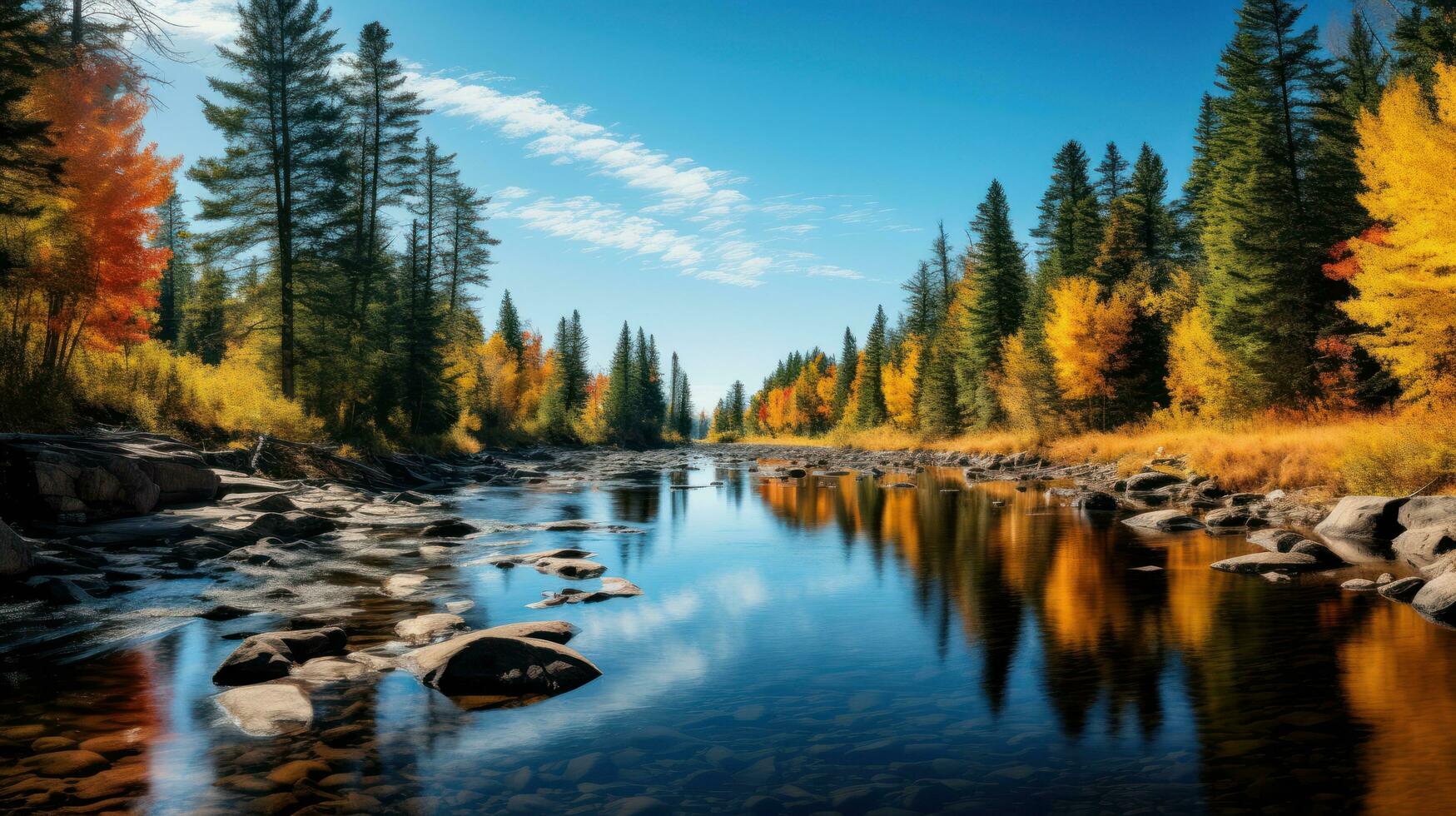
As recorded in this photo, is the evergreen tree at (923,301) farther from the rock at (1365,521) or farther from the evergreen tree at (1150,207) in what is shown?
the rock at (1365,521)

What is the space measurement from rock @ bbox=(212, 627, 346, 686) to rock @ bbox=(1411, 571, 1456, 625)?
41.2 ft

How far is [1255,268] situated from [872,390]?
51110 mm

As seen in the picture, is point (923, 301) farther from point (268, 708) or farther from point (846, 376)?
point (268, 708)

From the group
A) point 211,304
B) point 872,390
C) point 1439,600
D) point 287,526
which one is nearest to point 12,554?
point 287,526

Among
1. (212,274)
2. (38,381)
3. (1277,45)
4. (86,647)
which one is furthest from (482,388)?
(1277,45)

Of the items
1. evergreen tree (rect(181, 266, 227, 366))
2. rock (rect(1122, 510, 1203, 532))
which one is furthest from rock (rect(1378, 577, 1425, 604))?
evergreen tree (rect(181, 266, 227, 366))

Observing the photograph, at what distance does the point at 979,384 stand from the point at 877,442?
1646cm

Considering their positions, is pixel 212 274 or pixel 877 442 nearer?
pixel 212 274

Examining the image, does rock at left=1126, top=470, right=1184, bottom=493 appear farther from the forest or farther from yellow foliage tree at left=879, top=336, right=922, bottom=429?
yellow foliage tree at left=879, top=336, right=922, bottom=429

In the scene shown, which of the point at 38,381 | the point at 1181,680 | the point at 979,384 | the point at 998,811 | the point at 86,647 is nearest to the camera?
the point at 998,811

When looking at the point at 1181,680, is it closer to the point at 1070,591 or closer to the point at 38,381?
the point at 1070,591

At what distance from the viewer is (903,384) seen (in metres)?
70.9

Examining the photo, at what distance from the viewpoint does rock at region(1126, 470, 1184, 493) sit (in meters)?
24.2

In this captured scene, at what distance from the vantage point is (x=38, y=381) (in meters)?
14.8
